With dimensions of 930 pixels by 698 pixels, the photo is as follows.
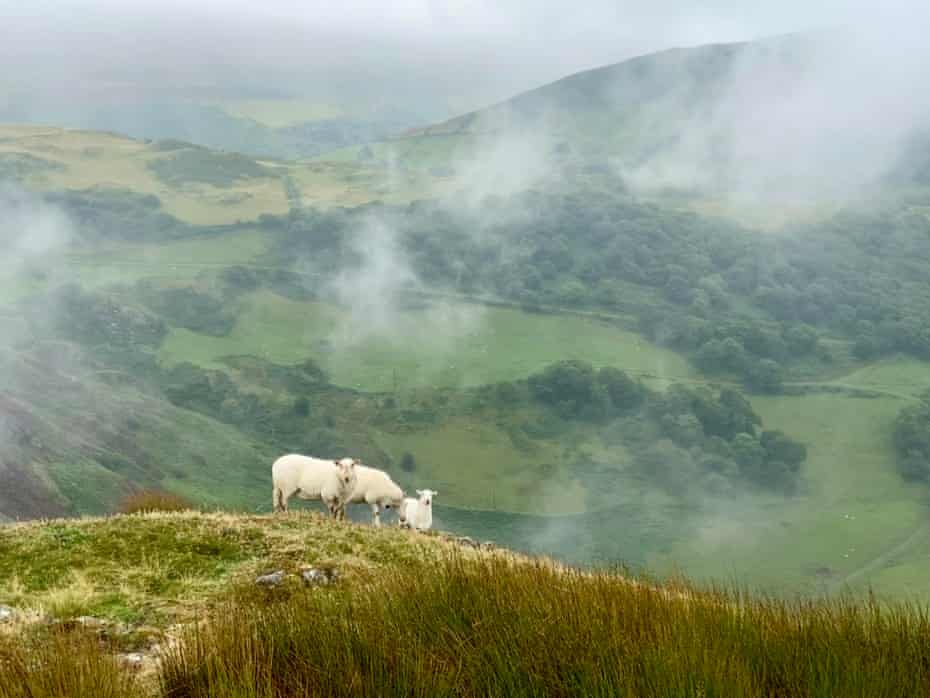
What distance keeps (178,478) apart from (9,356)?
1763 inches

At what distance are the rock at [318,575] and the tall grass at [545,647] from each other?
4.31 m

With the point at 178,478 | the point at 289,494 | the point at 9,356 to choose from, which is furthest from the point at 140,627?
the point at 9,356

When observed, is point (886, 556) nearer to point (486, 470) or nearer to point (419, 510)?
point (486, 470)

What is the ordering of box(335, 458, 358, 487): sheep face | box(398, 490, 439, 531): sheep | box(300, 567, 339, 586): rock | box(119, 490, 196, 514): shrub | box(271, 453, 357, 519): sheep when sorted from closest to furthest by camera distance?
box(300, 567, 339, 586): rock
box(335, 458, 358, 487): sheep face
box(119, 490, 196, 514): shrub
box(271, 453, 357, 519): sheep
box(398, 490, 439, 531): sheep

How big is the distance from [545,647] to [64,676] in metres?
2.96

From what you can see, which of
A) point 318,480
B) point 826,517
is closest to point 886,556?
point 826,517

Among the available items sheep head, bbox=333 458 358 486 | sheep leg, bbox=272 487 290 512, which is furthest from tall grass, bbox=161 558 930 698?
sheep leg, bbox=272 487 290 512

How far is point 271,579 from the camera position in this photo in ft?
36.2

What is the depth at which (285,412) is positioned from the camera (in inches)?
7746

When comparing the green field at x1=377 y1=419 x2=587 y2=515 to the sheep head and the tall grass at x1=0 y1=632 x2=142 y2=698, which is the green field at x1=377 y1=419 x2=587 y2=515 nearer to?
the sheep head

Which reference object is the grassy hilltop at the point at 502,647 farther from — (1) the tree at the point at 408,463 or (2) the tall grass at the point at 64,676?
(1) the tree at the point at 408,463

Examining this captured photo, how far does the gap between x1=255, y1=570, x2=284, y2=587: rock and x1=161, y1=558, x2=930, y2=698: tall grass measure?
429 centimetres

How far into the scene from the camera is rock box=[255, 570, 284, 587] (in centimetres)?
1089

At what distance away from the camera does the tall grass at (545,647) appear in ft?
16.1
